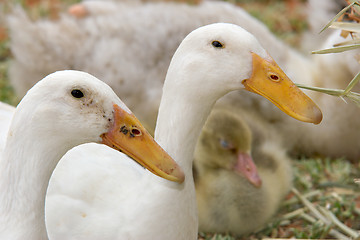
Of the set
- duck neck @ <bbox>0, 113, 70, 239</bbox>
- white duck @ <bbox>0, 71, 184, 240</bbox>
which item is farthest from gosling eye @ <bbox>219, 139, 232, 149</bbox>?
duck neck @ <bbox>0, 113, 70, 239</bbox>

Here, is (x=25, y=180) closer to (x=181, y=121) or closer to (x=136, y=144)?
(x=136, y=144)

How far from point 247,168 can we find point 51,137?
128 centimetres

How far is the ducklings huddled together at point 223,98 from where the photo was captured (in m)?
2.83

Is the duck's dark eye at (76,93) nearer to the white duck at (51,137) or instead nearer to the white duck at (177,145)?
the white duck at (51,137)

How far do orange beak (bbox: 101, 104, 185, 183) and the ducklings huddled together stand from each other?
1.06m

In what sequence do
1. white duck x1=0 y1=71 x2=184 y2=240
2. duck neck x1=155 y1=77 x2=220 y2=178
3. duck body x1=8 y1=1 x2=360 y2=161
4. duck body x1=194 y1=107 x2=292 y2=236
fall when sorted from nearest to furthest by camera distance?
white duck x1=0 y1=71 x2=184 y2=240
duck neck x1=155 y1=77 x2=220 y2=178
duck body x1=194 y1=107 x2=292 y2=236
duck body x1=8 y1=1 x2=360 y2=161

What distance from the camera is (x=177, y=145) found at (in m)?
2.01

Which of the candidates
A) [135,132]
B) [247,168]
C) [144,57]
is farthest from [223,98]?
[135,132]

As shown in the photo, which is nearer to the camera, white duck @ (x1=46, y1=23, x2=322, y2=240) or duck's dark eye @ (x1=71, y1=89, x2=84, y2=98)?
duck's dark eye @ (x1=71, y1=89, x2=84, y2=98)

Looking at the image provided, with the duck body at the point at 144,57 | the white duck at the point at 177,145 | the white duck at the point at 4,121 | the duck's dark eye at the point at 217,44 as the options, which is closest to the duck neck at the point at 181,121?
the white duck at the point at 177,145

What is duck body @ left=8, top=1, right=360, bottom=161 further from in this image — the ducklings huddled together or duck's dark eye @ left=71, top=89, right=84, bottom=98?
duck's dark eye @ left=71, top=89, right=84, bottom=98

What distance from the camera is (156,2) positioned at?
3.80m

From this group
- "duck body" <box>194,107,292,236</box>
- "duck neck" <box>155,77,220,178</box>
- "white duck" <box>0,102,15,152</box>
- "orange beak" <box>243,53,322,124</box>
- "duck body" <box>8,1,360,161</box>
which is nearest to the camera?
"orange beak" <box>243,53,322,124</box>

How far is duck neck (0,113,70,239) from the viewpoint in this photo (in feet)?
Answer: 5.79
